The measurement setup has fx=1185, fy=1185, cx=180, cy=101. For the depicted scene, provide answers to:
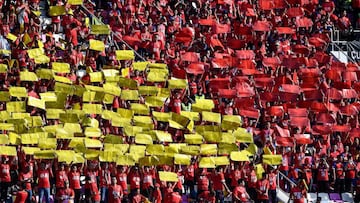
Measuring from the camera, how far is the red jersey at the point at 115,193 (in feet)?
79.4

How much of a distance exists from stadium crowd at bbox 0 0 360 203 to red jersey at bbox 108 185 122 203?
0.02m

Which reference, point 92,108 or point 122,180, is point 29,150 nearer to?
point 122,180

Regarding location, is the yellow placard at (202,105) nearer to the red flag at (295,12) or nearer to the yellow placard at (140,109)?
the yellow placard at (140,109)

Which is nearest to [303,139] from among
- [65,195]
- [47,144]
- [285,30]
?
[285,30]

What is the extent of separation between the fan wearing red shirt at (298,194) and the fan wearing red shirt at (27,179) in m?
5.60

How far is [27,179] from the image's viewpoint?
79.0 feet

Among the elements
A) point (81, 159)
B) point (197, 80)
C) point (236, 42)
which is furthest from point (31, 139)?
point (236, 42)

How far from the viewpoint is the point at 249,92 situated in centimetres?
2925

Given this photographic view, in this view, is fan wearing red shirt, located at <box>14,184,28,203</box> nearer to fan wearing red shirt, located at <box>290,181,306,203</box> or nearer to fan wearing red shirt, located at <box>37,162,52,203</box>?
fan wearing red shirt, located at <box>37,162,52,203</box>

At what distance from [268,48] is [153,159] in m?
8.06

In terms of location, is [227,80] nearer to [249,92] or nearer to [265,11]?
[249,92]

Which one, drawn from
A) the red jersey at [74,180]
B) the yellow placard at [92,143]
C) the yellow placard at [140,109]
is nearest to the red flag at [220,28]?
the yellow placard at [140,109]

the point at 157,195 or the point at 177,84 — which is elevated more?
the point at 177,84

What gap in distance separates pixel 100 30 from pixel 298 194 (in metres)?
7.48
